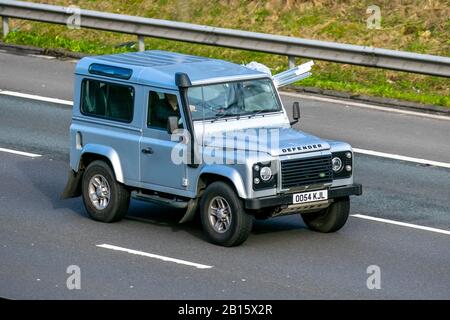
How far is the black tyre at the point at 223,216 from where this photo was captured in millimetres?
14461

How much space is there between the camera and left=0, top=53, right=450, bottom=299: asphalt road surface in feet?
44.0

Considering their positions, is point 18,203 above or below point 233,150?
below

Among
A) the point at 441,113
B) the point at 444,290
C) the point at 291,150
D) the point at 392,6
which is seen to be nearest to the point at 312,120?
the point at 441,113

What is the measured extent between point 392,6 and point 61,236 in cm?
1251

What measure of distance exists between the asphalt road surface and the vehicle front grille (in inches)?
30.3

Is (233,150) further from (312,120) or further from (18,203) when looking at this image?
(312,120)

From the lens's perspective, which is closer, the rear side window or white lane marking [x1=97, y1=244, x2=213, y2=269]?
white lane marking [x1=97, y1=244, x2=213, y2=269]

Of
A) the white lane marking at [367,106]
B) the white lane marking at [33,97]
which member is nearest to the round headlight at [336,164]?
the white lane marking at [367,106]

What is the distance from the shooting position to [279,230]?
15.7 meters

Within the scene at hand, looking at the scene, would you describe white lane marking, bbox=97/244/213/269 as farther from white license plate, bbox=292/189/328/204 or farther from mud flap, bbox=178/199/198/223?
white license plate, bbox=292/189/328/204

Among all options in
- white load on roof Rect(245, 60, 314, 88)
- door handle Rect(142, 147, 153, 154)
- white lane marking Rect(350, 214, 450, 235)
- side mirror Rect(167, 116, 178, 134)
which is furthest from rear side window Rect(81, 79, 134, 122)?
white lane marking Rect(350, 214, 450, 235)

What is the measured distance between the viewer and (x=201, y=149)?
15.0 metres

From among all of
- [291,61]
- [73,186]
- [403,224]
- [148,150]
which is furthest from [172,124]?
[291,61]

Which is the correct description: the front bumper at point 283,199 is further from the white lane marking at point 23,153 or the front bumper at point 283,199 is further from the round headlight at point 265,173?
the white lane marking at point 23,153
